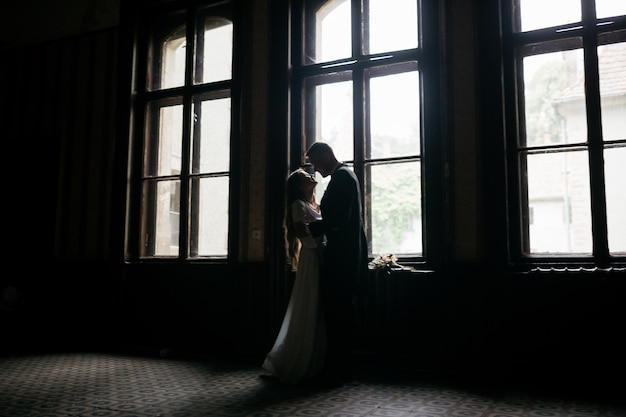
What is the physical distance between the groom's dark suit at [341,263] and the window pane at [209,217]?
58.6 inches

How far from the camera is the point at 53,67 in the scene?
5.48 metres

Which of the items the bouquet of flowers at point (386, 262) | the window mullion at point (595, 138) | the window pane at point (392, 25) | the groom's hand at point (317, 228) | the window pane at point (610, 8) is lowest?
the bouquet of flowers at point (386, 262)

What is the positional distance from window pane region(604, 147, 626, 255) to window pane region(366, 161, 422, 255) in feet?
3.91

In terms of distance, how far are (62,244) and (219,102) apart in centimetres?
217

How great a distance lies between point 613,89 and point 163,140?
147 inches

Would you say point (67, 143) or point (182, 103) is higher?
point (182, 103)

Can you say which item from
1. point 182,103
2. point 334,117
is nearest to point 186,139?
point 182,103

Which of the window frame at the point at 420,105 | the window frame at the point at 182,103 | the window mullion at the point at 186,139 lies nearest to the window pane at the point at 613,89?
the window frame at the point at 420,105

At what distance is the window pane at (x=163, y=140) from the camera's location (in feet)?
16.0

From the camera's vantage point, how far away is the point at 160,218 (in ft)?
16.1

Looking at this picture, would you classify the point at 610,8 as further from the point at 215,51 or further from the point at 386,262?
the point at 215,51

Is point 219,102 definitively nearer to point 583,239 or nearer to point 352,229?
point 352,229

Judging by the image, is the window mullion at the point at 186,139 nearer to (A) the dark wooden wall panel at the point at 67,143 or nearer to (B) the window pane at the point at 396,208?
(A) the dark wooden wall panel at the point at 67,143

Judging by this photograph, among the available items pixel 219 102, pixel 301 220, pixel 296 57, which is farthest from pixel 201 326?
pixel 296 57
